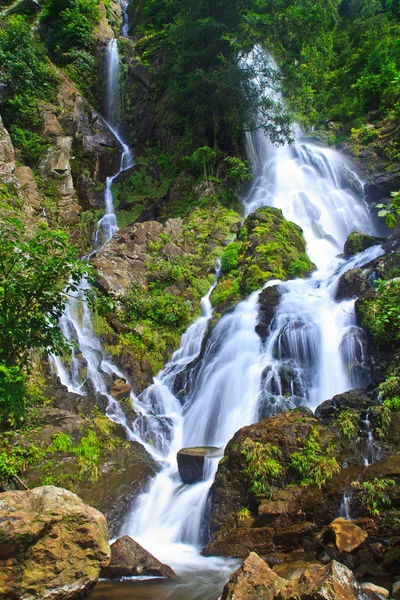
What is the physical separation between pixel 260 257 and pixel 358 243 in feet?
12.7

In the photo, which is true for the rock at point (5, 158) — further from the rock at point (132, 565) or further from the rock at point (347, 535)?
the rock at point (347, 535)

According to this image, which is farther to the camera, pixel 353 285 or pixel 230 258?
pixel 230 258

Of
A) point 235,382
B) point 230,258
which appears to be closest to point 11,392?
point 235,382

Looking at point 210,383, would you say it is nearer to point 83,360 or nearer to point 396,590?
point 83,360

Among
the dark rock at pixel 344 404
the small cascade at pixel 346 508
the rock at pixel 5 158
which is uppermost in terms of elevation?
the rock at pixel 5 158

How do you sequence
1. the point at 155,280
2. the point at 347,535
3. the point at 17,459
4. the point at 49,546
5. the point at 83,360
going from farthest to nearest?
the point at 155,280 < the point at 83,360 < the point at 17,459 < the point at 347,535 < the point at 49,546

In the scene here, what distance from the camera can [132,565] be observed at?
233 inches

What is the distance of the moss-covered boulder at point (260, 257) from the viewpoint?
15.5 meters

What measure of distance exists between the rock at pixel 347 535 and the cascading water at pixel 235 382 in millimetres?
2304

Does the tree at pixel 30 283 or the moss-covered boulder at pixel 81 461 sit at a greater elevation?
the tree at pixel 30 283

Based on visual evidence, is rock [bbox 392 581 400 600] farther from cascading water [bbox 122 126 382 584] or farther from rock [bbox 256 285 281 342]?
rock [bbox 256 285 281 342]

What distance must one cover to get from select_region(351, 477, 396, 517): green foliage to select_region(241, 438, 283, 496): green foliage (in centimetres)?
139

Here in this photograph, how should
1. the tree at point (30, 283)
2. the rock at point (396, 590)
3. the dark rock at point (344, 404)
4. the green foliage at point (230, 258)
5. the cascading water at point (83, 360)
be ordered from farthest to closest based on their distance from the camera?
the green foliage at point (230, 258) → the cascading water at point (83, 360) → the dark rock at point (344, 404) → the tree at point (30, 283) → the rock at point (396, 590)

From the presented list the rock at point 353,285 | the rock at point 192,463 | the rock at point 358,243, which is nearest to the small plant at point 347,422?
the rock at point 192,463
